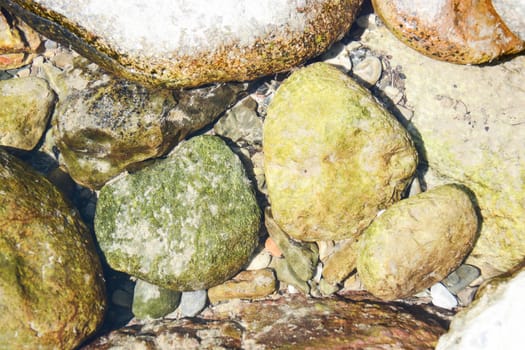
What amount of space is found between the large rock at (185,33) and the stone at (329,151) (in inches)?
16.1

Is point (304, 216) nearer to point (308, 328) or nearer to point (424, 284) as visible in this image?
point (308, 328)

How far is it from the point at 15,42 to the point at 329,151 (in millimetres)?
3521

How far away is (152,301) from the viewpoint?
4.31 meters

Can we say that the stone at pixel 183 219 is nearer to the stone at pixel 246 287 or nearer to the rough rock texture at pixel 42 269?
the stone at pixel 246 287

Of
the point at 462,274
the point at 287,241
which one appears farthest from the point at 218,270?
the point at 462,274

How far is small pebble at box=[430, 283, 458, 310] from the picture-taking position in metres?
4.22

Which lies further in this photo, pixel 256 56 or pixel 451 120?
pixel 451 120

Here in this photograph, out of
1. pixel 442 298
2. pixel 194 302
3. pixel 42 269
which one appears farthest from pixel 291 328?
pixel 42 269

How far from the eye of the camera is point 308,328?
3.68 metres

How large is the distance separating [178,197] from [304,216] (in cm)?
123

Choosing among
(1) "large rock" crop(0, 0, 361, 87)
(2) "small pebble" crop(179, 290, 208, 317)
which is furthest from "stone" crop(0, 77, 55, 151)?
(2) "small pebble" crop(179, 290, 208, 317)

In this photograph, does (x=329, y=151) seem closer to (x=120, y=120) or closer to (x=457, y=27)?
(x=457, y=27)

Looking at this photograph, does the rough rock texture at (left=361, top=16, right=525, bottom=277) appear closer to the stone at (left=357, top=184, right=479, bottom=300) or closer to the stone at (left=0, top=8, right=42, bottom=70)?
the stone at (left=357, top=184, right=479, bottom=300)

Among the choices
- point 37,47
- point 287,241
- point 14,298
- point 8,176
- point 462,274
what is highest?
point 37,47
